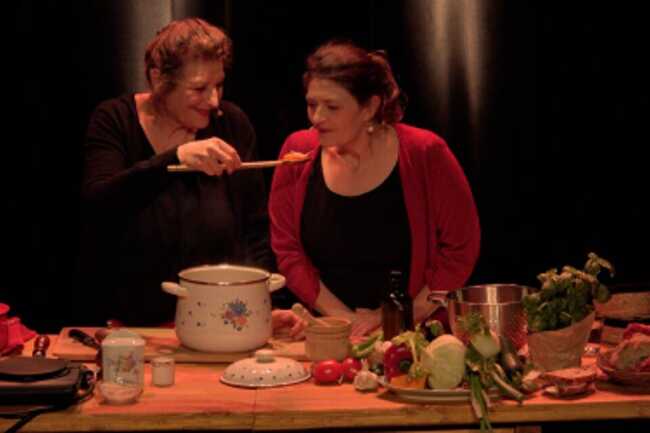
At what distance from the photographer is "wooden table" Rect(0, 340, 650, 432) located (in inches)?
93.8

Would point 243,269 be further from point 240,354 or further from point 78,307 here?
point 78,307

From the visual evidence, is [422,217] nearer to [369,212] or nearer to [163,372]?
[369,212]

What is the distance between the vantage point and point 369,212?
11.6ft

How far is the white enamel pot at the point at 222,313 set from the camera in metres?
2.75

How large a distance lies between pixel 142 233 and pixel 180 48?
52 cm

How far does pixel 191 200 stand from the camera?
3363mm

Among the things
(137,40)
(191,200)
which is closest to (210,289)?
(191,200)

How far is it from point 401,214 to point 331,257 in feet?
0.80

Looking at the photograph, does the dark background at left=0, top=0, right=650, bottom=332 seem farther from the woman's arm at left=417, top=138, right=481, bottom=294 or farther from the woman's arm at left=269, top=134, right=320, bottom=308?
the woman's arm at left=417, top=138, right=481, bottom=294

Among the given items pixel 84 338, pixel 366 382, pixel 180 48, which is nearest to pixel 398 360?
pixel 366 382

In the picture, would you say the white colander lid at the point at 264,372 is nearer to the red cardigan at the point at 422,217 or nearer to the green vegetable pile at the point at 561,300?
the green vegetable pile at the point at 561,300

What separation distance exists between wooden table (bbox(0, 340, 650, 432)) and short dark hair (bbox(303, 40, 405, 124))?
118cm

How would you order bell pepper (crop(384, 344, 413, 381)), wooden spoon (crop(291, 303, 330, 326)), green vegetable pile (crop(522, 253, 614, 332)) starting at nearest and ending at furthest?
bell pepper (crop(384, 344, 413, 381)), green vegetable pile (crop(522, 253, 614, 332)), wooden spoon (crop(291, 303, 330, 326))

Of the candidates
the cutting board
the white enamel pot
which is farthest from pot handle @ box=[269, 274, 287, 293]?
the cutting board
